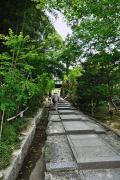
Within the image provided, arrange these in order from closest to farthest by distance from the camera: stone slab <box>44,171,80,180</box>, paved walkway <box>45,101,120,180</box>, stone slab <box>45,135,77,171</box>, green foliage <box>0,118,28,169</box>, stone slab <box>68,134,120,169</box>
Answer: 1. green foliage <box>0,118,28,169</box>
2. stone slab <box>44,171,80,180</box>
3. paved walkway <box>45,101,120,180</box>
4. stone slab <box>45,135,77,171</box>
5. stone slab <box>68,134,120,169</box>

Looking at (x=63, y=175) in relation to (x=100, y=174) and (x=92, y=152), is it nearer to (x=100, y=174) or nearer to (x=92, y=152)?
(x=100, y=174)

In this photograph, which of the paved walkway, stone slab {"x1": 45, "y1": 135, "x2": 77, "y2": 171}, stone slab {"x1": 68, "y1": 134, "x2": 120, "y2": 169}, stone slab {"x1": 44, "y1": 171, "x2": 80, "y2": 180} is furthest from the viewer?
stone slab {"x1": 68, "y1": 134, "x2": 120, "y2": 169}

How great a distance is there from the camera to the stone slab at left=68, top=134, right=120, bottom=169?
21.1 feet

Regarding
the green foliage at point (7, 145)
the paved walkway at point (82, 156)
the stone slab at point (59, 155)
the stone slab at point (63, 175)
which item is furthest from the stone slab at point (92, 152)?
the green foliage at point (7, 145)

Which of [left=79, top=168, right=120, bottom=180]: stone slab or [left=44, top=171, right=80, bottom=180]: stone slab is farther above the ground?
[left=79, top=168, right=120, bottom=180]: stone slab

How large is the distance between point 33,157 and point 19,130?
4.86 feet

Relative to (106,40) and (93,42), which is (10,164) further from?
(93,42)

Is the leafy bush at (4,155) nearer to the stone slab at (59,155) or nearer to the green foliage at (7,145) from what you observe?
the green foliage at (7,145)

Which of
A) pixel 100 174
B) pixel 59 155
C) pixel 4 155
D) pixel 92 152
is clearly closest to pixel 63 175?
pixel 100 174

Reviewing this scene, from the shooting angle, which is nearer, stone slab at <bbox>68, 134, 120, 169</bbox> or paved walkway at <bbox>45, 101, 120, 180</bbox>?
paved walkway at <bbox>45, 101, 120, 180</bbox>

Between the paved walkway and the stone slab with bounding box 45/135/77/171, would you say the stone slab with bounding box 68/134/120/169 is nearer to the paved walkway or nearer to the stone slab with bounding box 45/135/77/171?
the paved walkway

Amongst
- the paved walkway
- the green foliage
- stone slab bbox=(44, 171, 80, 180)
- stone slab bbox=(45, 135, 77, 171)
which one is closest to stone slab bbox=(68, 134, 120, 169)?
the paved walkway

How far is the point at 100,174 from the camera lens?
19.0 ft

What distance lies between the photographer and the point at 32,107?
650 inches
